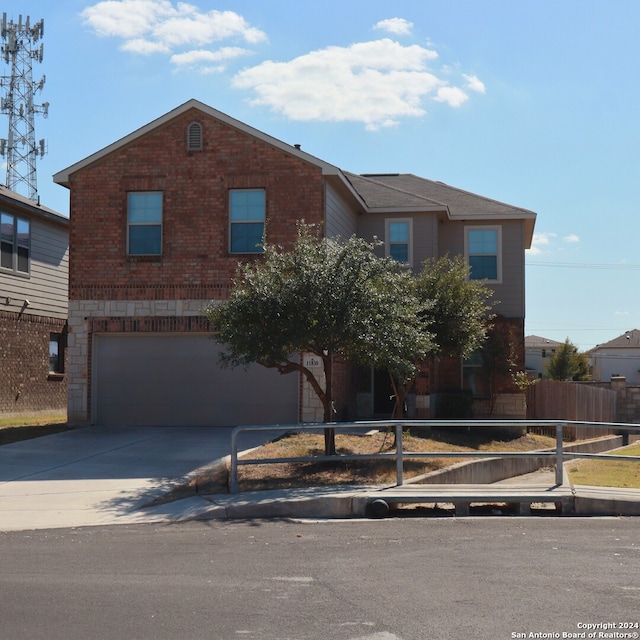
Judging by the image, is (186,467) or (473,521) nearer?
(473,521)

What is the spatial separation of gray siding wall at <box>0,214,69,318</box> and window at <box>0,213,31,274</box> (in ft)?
0.80

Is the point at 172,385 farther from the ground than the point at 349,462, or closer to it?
farther from the ground

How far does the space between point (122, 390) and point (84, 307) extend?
2.23 metres

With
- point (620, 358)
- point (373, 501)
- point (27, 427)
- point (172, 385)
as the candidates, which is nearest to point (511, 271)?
point (172, 385)

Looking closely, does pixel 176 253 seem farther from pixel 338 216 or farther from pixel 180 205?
pixel 338 216

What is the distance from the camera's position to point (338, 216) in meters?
22.2

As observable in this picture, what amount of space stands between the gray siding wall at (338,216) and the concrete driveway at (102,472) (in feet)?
18.2

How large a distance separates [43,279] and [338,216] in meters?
10.3

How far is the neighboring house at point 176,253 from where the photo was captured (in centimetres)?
2058

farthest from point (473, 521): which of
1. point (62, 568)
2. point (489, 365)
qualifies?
point (489, 365)

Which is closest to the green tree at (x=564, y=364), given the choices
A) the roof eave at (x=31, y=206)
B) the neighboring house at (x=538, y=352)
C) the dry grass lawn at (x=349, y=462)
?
the neighboring house at (x=538, y=352)

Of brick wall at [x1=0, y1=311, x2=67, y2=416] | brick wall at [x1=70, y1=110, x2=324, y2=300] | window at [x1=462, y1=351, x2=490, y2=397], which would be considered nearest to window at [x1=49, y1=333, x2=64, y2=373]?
brick wall at [x1=0, y1=311, x2=67, y2=416]

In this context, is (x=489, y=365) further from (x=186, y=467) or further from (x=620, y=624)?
(x=620, y=624)

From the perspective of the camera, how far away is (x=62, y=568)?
8.01m
